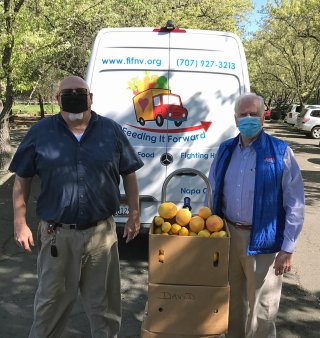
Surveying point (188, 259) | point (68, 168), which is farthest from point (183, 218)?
point (68, 168)

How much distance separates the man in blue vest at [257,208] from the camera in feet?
9.17

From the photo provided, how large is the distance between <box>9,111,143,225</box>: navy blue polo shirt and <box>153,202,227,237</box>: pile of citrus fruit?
430mm

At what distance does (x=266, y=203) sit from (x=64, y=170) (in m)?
1.26

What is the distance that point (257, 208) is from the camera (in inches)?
110

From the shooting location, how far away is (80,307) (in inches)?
163

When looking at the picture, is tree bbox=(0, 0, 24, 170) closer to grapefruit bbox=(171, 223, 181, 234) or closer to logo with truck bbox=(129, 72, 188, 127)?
logo with truck bbox=(129, 72, 188, 127)

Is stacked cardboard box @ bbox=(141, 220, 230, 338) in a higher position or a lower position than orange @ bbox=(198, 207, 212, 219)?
lower

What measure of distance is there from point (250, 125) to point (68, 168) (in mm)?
1165

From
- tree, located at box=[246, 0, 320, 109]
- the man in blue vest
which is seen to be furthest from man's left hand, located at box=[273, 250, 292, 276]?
tree, located at box=[246, 0, 320, 109]

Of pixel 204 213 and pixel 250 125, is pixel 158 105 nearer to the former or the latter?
pixel 250 125

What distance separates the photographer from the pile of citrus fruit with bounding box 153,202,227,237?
Answer: 8.71 feet

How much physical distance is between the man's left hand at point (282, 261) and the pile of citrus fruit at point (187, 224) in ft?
1.30

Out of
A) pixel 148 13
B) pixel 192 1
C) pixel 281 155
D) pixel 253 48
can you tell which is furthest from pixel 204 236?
pixel 253 48

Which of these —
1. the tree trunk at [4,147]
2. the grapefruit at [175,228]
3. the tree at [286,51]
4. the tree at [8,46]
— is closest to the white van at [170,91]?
the grapefruit at [175,228]
